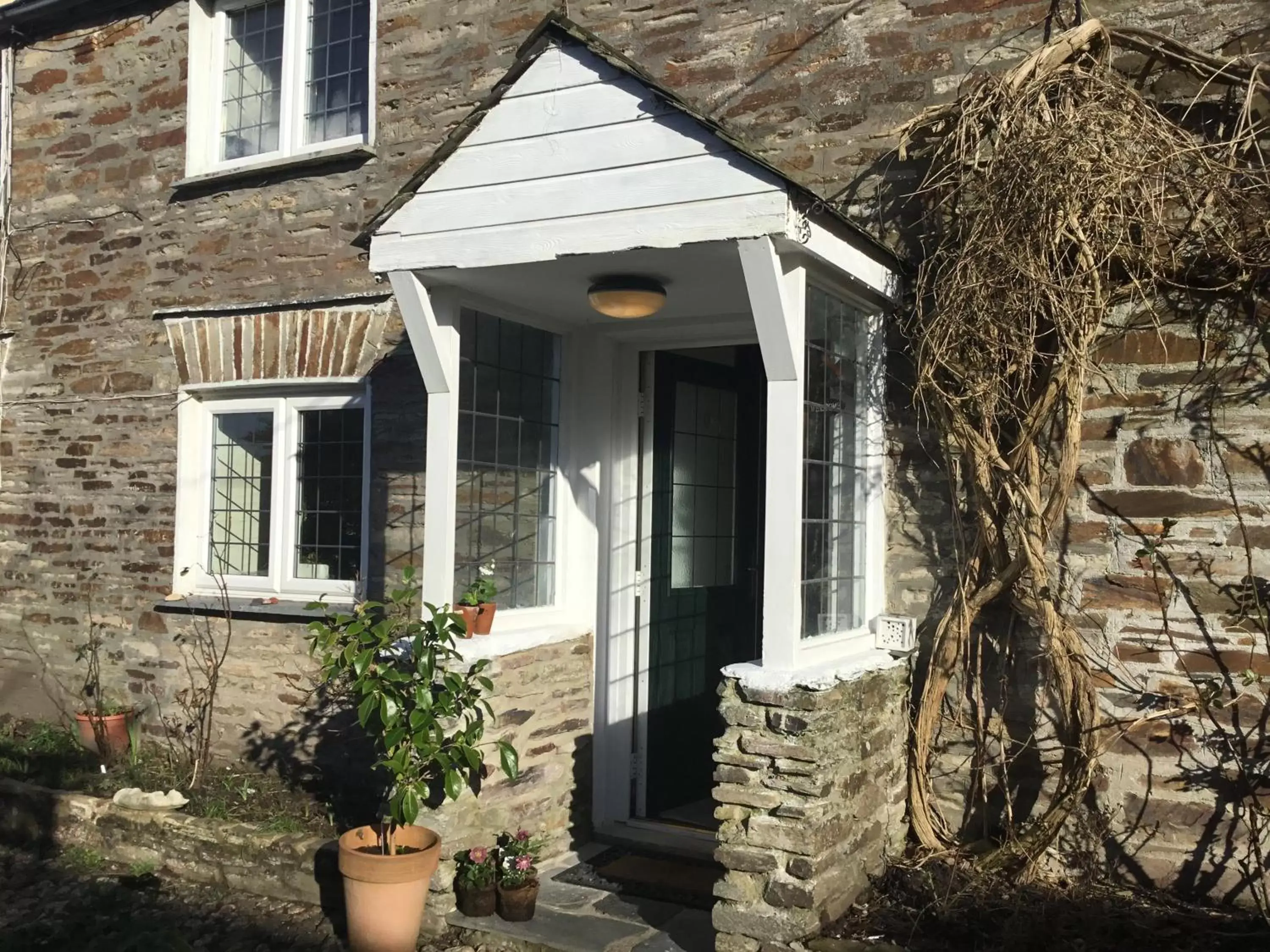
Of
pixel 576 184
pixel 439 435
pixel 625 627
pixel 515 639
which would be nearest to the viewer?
pixel 576 184

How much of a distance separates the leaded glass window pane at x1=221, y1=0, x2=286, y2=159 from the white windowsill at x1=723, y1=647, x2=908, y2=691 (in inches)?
183

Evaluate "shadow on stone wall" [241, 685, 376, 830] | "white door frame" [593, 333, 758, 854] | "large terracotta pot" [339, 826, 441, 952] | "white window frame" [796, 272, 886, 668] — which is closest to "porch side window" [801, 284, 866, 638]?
"white window frame" [796, 272, 886, 668]

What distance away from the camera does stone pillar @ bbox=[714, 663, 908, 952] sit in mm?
3918

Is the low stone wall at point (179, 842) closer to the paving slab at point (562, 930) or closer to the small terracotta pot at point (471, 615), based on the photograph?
the paving slab at point (562, 930)

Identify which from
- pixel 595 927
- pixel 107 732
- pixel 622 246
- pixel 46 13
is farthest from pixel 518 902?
pixel 46 13

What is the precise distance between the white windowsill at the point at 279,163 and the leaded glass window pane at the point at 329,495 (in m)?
1.39

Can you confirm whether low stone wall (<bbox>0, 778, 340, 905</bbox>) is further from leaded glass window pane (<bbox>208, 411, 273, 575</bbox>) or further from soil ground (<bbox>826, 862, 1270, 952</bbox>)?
soil ground (<bbox>826, 862, 1270, 952</bbox>)

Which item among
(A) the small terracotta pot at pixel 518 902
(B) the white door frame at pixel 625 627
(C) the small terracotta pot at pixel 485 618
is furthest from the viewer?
(B) the white door frame at pixel 625 627

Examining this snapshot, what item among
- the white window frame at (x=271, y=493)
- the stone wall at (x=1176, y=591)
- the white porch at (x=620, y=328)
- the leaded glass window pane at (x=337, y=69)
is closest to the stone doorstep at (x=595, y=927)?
the white porch at (x=620, y=328)

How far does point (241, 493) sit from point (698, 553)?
2766 millimetres

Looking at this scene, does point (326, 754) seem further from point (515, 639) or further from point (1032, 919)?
point (1032, 919)

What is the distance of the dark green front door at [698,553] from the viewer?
5.90m

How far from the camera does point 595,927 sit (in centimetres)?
457

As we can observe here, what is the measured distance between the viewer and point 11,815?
6062mm
